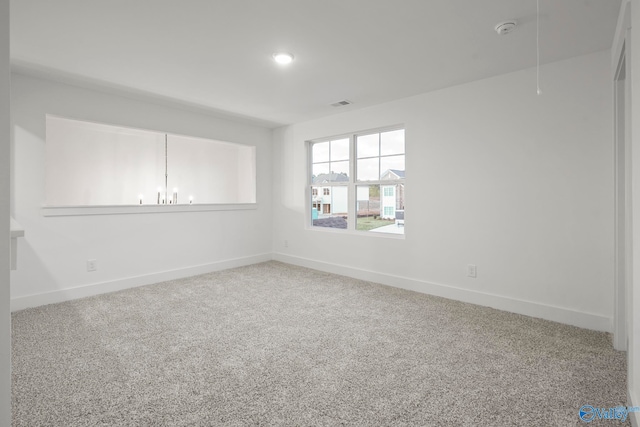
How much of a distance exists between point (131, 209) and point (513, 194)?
4250mm

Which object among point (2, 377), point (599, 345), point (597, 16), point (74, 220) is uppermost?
point (597, 16)

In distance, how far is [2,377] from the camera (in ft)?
3.37

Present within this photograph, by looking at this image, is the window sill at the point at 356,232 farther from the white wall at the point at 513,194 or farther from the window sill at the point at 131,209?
the window sill at the point at 131,209

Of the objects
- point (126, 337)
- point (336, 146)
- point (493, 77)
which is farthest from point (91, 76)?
point (493, 77)

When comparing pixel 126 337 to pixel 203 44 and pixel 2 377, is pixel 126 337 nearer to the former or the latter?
pixel 2 377

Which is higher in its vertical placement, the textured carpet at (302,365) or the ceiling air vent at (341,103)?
the ceiling air vent at (341,103)

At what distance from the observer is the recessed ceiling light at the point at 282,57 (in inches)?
108

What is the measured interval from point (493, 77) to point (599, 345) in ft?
8.13

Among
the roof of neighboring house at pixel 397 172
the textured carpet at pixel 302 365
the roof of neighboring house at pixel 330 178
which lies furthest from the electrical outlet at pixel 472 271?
the roof of neighboring house at pixel 330 178

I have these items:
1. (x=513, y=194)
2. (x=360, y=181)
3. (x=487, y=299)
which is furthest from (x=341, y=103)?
(x=487, y=299)

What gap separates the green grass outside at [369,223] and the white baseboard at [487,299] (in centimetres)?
59

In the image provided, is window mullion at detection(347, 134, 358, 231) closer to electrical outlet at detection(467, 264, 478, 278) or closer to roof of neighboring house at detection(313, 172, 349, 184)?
roof of neighboring house at detection(313, 172, 349, 184)

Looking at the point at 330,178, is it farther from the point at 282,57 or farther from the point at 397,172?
the point at 282,57

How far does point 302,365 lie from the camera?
2141 millimetres
